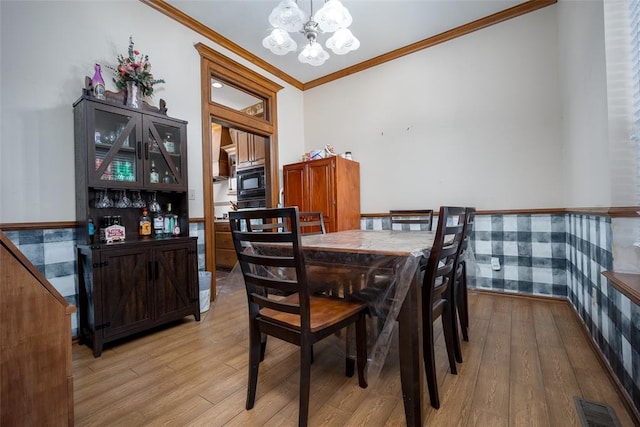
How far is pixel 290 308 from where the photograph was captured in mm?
1129

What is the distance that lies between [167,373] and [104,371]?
0.40 meters

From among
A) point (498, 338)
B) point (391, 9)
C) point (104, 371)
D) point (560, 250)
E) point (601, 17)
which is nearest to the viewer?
point (601, 17)

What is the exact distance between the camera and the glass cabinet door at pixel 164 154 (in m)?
2.25

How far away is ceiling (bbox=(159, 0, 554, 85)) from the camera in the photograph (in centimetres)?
265

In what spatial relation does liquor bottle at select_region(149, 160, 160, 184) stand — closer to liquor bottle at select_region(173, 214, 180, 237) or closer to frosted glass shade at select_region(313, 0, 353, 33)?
liquor bottle at select_region(173, 214, 180, 237)

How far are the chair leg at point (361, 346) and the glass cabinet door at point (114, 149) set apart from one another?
2.00 m

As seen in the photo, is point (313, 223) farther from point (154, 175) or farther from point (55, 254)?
point (55, 254)

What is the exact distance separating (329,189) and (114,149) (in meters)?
2.15

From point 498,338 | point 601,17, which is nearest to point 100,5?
point 601,17

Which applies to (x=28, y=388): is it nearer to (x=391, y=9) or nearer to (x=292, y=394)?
(x=292, y=394)

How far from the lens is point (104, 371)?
5.32ft

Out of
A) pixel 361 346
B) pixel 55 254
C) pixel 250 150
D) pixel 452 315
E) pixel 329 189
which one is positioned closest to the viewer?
pixel 361 346

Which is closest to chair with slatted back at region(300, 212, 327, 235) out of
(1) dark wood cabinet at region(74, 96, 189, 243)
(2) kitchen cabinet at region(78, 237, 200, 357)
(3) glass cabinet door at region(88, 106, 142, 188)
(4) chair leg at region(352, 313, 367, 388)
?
(4) chair leg at region(352, 313, 367, 388)

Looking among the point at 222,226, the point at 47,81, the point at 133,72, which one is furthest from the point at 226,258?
the point at 47,81
